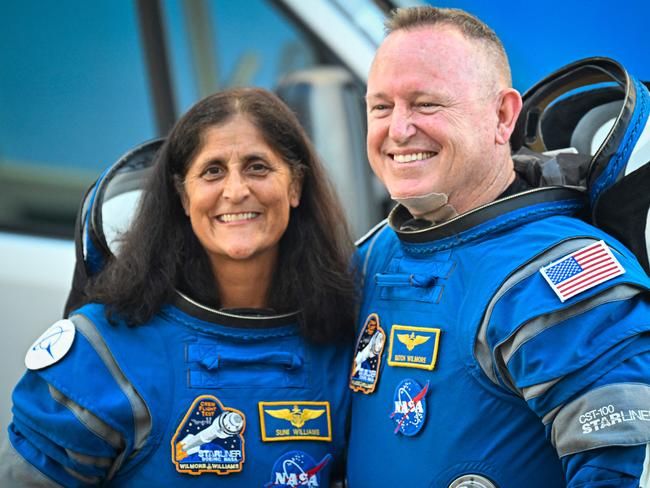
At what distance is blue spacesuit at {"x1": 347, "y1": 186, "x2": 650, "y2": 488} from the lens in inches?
80.8

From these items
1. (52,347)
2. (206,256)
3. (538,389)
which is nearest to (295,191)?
(206,256)

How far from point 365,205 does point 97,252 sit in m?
1.35

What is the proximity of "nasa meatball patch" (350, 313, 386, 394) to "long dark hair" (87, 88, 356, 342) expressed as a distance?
0.37 feet

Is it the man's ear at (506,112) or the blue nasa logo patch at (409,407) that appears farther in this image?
the man's ear at (506,112)

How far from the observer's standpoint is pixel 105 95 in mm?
4359

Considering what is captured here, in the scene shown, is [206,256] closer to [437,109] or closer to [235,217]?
[235,217]

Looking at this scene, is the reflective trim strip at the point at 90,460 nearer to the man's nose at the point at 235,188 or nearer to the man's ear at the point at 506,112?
the man's nose at the point at 235,188

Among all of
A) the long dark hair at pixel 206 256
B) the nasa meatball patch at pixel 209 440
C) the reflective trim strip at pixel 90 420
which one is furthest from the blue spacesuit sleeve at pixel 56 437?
the long dark hair at pixel 206 256

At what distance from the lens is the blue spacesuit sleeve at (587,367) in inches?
79.4

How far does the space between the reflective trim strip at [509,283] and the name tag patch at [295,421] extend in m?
0.49

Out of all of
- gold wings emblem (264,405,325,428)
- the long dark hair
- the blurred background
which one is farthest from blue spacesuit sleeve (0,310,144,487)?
the blurred background

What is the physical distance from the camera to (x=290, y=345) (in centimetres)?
265

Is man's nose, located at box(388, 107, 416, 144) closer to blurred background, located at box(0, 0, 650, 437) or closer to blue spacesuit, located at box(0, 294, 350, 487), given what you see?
blue spacesuit, located at box(0, 294, 350, 487)

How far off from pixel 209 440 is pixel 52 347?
1.34ft
